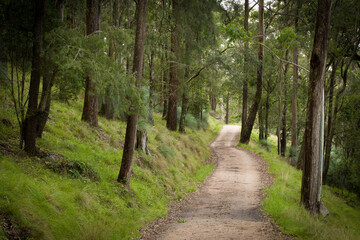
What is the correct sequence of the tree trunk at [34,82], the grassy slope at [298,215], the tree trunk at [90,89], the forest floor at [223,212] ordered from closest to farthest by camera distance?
the tree trunk at [34,82], the forest floor at [223,212], the grassy slope at [298,215], the tree trunk at [90,89]

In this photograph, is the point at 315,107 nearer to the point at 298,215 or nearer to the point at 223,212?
the point at 298,215

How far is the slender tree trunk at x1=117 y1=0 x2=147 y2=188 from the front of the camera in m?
7.63

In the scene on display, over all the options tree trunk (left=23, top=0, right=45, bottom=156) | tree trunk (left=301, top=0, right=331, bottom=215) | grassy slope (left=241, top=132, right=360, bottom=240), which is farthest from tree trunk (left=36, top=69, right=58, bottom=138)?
tree trunk (left=301, top=0, right=331, bottom=215)

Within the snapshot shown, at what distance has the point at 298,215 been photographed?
24.5ft

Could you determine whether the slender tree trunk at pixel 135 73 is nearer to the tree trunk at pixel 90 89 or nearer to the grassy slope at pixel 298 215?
the tree trunk at pixel 90 89

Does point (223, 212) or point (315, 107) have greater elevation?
point (315, 107)

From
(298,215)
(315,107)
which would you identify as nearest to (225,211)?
(298,215)

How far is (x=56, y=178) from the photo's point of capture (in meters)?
6.26

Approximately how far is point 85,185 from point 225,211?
4087mm

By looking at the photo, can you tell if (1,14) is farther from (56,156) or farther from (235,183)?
(235,183)

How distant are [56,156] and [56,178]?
1.02 meters

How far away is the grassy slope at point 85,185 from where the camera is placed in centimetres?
484

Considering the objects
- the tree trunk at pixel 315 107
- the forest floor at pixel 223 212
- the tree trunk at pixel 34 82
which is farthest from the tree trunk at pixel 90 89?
the tree trunk at pixel 315 107

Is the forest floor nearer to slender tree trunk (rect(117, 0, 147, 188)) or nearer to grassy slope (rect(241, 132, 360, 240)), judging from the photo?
grassy slope (rect(241, 132, 360, 240))
